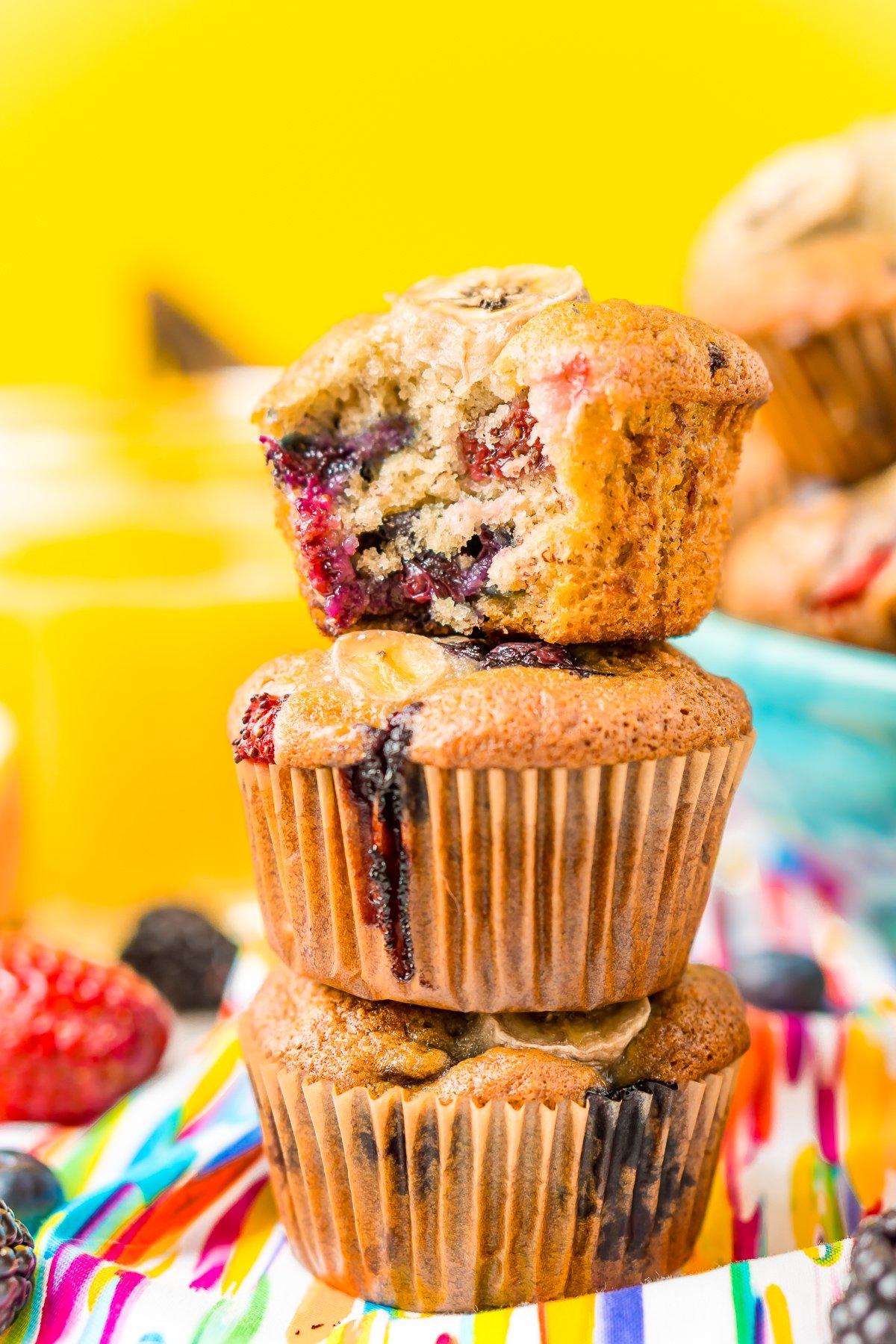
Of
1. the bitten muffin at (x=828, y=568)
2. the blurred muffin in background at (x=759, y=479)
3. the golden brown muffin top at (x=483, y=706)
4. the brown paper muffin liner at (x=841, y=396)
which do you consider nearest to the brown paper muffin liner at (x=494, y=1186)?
the golden brown muffin top at (x=483, y=706)

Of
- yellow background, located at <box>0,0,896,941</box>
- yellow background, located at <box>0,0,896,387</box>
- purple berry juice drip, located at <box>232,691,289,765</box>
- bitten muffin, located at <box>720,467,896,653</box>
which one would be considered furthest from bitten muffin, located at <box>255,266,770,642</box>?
yellow background, located at <box>0,0,896,387</box>

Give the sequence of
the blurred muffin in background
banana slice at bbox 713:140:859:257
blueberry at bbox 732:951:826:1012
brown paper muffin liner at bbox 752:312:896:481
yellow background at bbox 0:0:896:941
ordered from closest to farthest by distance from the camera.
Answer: blueberry at bbox 732:951:826:1012 < brown paper muffin liner at bbox 752:312:896:481 < banana slice at bbox 713:140:859:257 < the blurred muffin in background < yellow background at bbox 0:0:896:941

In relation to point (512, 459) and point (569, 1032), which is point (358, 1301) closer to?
point (569, 1032)

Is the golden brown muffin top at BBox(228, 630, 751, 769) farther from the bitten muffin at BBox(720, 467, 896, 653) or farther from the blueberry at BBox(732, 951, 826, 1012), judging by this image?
the bitten muffin at BBox(720, 467, 896, 653)

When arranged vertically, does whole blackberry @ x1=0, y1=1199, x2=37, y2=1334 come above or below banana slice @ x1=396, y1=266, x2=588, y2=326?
below

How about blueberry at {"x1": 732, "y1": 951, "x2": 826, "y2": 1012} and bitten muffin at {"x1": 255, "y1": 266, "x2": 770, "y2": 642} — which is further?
blueberry at {"x1": 732, "y1": 951, "x2": 826, "y2": 1012}

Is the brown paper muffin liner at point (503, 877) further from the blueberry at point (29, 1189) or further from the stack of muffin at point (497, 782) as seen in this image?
the blueberry at point (29, 1189)

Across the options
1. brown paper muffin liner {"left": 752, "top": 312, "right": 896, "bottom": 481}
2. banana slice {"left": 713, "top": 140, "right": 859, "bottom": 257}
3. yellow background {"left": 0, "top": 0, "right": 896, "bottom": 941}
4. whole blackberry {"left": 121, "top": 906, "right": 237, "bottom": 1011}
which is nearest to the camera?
whole blackberry {"left": 121, "top": 906, "right": 237, "bottom": 1011}

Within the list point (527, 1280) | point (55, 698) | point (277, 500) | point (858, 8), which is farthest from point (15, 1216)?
point (858, 8)
